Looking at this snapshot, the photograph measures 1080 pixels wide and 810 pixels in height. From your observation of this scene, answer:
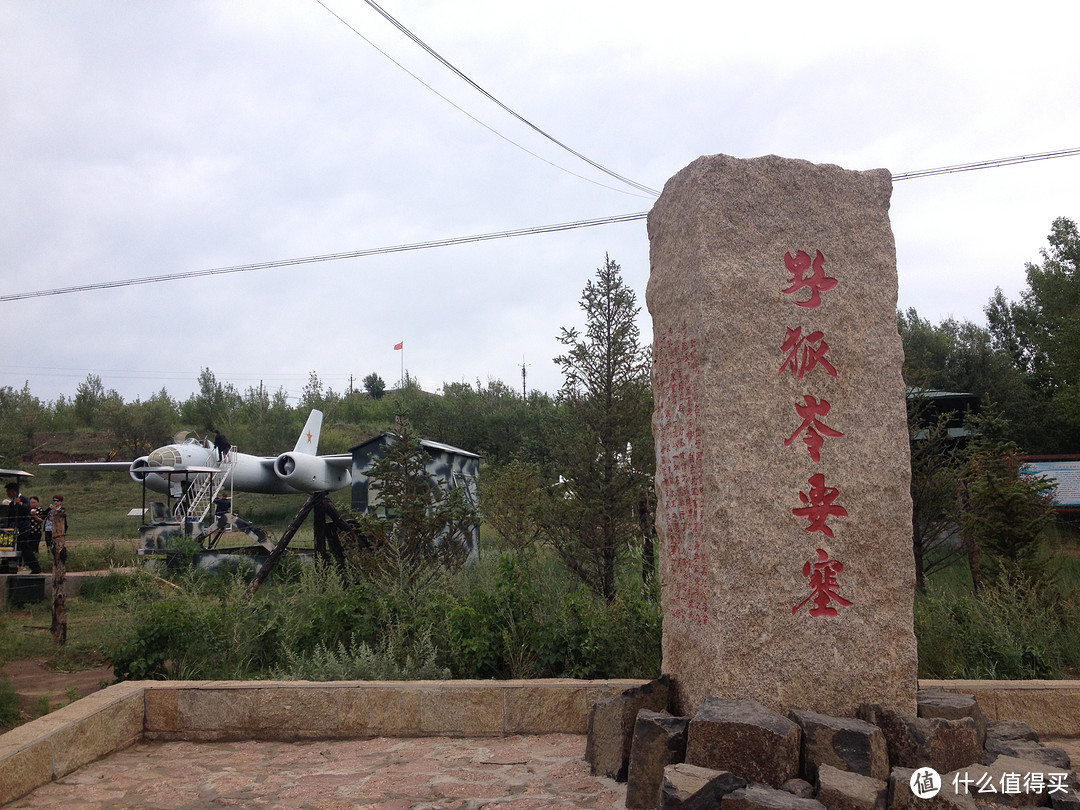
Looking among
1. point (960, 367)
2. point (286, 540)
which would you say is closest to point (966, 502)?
point (286, 540)

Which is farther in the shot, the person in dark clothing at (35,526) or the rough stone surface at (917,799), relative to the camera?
the person in dark clothing at (35,526)

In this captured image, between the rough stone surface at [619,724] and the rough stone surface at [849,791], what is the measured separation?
0.95m

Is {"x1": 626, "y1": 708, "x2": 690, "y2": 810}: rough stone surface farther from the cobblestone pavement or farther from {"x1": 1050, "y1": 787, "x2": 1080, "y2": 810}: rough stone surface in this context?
{"x1": 1050, "y1": 787, "x2": 1080, "y2": 810}: rough stone surface

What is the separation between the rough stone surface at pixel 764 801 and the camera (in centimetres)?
300

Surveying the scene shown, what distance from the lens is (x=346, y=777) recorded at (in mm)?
4133

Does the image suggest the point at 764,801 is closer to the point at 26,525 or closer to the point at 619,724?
the point at 619,724

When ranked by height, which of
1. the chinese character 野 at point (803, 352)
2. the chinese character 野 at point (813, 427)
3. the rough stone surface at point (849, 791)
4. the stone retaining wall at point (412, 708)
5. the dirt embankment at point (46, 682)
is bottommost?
the dirt embankment at point (46, 682)

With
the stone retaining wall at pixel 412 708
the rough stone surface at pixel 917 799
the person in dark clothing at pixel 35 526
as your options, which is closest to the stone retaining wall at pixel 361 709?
the stone retaining wall at pixel 412 708

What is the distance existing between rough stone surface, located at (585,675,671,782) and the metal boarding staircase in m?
Answer: 15.7

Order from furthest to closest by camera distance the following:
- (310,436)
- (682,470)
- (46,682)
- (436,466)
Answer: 1. (310,436)
2. (436,466)
3. (46,682)
4. (682,470)

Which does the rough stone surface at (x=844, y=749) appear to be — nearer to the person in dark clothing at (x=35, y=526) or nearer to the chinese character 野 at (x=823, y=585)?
the chinese character 野 at (x=823, y=585)

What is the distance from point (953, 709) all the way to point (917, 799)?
90 cm

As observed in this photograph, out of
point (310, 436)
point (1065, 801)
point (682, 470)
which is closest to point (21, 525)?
point (310, 436)

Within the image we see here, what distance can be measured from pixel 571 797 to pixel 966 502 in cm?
730
